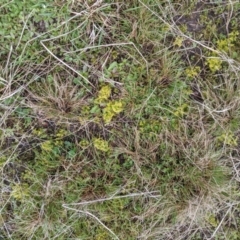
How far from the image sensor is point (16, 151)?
2406mm

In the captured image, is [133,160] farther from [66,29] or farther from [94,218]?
[66,29]

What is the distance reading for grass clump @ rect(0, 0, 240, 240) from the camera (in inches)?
92.4

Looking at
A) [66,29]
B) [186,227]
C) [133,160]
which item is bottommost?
[186,227]

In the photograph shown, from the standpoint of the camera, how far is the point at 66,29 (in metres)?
2.33

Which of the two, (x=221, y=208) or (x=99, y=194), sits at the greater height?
(x=99, y=194)

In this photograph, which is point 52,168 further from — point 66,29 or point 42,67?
point 66,29

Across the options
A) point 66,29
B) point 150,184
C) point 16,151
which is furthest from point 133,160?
point 66,29

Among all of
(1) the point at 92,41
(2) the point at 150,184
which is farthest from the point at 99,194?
(1) the point at 92,41

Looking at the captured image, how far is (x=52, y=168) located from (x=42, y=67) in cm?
56

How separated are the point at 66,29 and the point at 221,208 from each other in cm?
133

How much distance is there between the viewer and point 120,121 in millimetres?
2408

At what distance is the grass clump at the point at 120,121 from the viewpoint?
7.70 ft

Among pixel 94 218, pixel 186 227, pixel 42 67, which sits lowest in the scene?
pixel 186 227

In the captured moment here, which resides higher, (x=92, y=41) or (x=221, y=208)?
(x=92, y=41)
